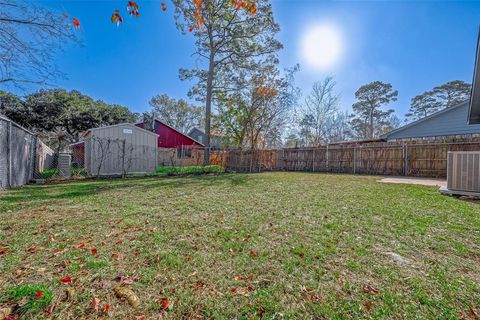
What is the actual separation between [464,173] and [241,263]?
6.00 metres

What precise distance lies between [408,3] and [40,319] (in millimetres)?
11715

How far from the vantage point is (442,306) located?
136 centimetres

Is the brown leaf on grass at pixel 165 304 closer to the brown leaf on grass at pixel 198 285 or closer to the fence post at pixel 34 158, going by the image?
the brown leaf on grass at pixel 198 285

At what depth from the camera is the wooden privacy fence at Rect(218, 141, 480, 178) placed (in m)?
9.23

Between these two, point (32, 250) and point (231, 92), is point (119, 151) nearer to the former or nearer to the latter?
point (231, 92)

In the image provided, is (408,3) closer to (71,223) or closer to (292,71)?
(292,71)

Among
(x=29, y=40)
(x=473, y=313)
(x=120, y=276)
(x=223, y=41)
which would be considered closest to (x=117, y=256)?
(x=120, y=276)

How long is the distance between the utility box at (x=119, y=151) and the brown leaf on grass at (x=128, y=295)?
8205mm

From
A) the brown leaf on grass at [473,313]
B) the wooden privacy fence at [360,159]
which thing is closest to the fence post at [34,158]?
the wooden privacy fence at [360,159]

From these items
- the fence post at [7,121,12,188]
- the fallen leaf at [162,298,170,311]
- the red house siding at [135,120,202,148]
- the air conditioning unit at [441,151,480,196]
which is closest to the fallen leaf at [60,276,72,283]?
the fallen leaf at [162,298,170,311]

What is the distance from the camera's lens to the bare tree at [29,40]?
10.9 ft

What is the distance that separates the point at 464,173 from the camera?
471cm

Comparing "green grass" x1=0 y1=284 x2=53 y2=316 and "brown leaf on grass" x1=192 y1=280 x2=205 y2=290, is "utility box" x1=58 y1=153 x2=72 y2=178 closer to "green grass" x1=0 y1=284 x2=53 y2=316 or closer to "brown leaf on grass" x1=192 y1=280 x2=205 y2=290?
"green grass" x1=0 y1=284 x2=53 y2=316

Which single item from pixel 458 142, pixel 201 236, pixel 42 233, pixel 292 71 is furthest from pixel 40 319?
pixel 292 71
